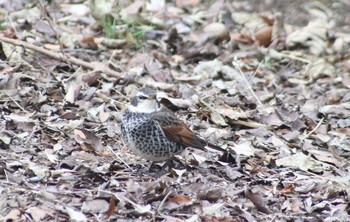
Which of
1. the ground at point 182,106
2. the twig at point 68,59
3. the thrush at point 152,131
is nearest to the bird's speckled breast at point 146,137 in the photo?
the thrush at point 152,131

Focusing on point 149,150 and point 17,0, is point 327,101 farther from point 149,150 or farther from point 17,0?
point 17,0

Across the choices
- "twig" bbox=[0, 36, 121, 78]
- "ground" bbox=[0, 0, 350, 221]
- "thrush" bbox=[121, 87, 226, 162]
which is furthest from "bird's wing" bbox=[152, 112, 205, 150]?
"twig" bbox=[0, 36, 121, 78]

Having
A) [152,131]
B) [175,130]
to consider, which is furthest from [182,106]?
[152,131]

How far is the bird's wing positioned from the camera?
6656mm

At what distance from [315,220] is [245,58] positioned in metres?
4.43

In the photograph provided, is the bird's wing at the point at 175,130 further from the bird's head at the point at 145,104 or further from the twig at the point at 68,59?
the twig at the point at 68,59

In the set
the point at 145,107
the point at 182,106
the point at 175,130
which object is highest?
the point at 145,107

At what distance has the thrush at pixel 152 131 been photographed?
652 centimetres

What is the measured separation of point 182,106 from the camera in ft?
26.9

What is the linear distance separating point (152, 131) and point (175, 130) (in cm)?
23

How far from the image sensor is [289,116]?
8500mm

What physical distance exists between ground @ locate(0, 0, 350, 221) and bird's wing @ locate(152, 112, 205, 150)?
0.25 metres

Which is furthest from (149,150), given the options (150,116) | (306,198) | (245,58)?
(245,58)

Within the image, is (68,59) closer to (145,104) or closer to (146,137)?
(145,104)
